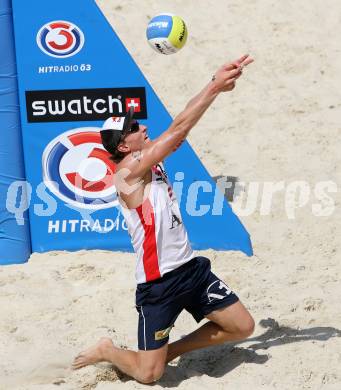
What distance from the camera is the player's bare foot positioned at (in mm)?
4430

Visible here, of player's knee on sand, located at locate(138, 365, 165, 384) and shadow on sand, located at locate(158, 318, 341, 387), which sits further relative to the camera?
shadow on sand, located at locate(158, 318, 341, 387)

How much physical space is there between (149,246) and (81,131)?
71.1 inches

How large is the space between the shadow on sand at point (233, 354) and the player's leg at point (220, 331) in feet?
0.41

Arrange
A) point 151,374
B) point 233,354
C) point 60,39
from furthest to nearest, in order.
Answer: point 60,39 → point 233,354 → point 151,374

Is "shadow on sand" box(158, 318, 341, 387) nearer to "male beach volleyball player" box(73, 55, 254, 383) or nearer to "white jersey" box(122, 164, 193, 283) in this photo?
"male beach volleyball player" box(73, 55, 254, 383)

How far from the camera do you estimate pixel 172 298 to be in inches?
171

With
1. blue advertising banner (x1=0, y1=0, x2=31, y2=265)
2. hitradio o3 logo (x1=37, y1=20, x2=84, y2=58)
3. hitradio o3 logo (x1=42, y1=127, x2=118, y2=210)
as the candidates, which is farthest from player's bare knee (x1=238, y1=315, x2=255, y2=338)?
hitradio o3 logo (x1=37, y1=20, x2=84, y2=58)

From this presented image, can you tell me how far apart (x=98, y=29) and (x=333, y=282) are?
2.42m

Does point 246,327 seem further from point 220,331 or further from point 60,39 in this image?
point 60,39

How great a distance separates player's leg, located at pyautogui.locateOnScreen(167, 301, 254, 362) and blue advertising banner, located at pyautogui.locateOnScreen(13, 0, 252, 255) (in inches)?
60.5

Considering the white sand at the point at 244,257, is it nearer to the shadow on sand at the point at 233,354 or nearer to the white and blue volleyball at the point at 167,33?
the shadow on sand at the point at 233,354

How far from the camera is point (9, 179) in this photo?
5914 millimetres

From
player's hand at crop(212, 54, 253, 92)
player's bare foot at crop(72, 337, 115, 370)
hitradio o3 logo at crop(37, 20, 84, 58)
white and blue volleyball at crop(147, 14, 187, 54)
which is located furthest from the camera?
hitradio o3 logo at crop(37, 20, 84, 58)

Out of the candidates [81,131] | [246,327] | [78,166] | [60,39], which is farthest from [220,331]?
[60,39]
